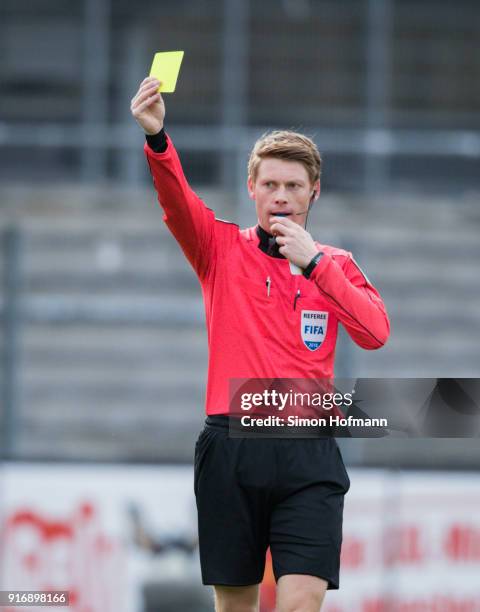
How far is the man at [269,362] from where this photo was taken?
3.72m

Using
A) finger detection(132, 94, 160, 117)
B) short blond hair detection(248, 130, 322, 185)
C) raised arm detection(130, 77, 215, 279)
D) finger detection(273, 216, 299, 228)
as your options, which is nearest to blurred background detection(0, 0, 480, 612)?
short blond hair detection(248, 130, 322, 185)

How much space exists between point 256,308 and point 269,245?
199 millimetres

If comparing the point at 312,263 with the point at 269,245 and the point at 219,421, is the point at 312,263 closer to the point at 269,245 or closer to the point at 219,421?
the point at 269,245

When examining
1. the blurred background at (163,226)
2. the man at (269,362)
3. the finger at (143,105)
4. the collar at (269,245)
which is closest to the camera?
the finger at (143,105)

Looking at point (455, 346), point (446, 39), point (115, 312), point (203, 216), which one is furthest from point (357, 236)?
point (203, 216)

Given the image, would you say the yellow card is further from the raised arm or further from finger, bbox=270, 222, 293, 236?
finger, bbox=270, 222, 293, 236

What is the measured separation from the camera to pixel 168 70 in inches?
143

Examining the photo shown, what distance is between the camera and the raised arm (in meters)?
3.58

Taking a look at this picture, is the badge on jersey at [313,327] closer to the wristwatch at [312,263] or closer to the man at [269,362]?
the man at [269,362]

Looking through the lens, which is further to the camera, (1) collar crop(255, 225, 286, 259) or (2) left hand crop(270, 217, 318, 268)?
(1) collar crop(255, 225, 286, 259)

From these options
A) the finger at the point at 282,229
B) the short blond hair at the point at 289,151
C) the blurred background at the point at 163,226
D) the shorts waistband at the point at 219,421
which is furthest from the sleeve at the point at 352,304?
the blurred background at the point at 163,226

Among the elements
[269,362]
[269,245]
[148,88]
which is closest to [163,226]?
[269,245]

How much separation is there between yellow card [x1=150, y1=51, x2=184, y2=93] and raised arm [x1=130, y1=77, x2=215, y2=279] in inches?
1.1

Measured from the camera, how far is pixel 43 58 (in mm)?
13258
